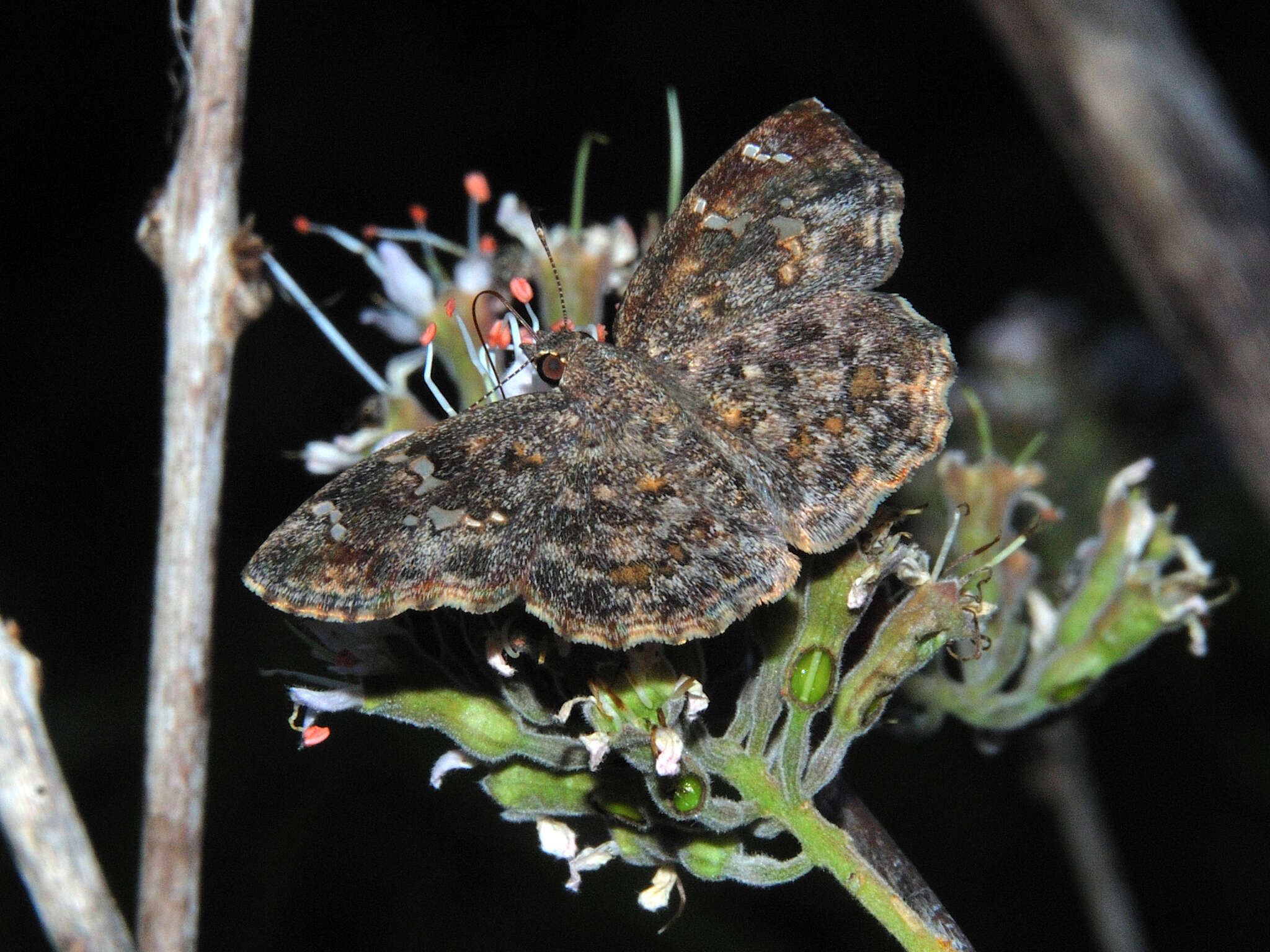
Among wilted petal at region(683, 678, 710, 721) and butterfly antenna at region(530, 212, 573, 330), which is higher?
butterfly antenna at region(530, 212, 573, 330)

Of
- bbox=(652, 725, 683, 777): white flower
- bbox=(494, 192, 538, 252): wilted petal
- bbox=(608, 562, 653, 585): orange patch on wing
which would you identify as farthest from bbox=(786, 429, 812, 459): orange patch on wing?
bbox=(494, 192, 538, 252): wilted petal

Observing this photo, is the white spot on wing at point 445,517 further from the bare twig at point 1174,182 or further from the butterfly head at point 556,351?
the bare twig at point 1174,182

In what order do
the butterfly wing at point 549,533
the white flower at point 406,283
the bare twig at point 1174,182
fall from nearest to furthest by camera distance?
the butterfly wing at point 549,533 < the white flower at point 406,283 < the bare twig at point 1174,182

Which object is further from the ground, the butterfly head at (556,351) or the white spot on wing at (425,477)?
the white spot on wing at (425,477)

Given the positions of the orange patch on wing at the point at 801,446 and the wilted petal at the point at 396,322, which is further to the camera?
→ the wilted petal at the point at 396,322

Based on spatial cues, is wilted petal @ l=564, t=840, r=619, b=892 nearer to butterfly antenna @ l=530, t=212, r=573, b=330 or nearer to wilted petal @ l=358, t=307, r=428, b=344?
butterfly antenna @ l=530, t=212, r=573, b=330

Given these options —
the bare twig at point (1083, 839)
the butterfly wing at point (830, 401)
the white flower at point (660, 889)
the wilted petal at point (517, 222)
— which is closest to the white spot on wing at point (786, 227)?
the butterfly wing at point (830, 401)

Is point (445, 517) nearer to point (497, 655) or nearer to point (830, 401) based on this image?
point (497, 655)
